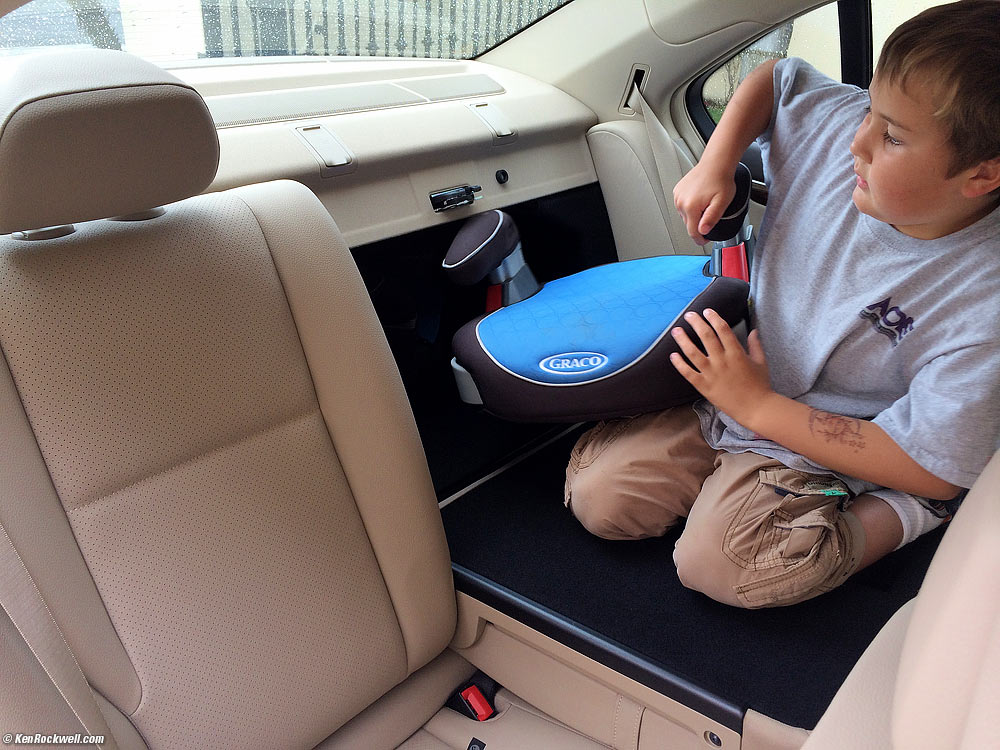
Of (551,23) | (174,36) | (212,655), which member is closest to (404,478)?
(212,655)

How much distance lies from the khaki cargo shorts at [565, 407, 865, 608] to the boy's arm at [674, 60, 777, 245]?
31 centimetres

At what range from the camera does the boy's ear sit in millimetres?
951

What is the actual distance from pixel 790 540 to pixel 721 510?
10 cm

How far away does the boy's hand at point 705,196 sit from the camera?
1.27 m

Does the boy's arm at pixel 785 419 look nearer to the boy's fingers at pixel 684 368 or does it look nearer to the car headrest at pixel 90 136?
the boy's fingers at pixel 684 368

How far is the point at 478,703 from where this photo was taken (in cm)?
133

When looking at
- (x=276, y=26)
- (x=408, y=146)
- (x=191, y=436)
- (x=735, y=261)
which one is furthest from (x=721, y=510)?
(x=276, y=26)

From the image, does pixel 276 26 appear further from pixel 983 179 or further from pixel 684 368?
pixel 983 179

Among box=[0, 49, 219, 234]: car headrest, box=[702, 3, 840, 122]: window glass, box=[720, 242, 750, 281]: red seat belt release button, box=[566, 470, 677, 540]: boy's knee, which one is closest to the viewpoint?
box=[0, 49, 219, 234]: car headrest

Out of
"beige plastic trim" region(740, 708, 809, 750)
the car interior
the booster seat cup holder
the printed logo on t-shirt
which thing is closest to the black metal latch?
the car interior

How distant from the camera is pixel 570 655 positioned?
3.87 feet

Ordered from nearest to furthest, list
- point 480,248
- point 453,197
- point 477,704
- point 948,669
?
point 948,669 → point 477,704 → point 480,248 → point 453,197

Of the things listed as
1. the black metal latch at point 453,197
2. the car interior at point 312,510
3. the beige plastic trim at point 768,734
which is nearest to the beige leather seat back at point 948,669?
the car interior at point 312,510

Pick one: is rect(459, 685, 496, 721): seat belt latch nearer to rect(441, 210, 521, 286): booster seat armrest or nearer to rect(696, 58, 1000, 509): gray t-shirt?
rect(696, 58, 1000, 509): gray t-shirt
